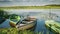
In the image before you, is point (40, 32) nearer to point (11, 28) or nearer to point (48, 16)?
point (48, 16)

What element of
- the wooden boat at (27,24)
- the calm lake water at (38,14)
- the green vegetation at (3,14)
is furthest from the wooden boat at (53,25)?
Result: the green vegetation at (3,14)

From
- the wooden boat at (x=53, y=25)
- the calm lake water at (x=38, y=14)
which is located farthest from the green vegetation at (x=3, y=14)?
the wooden boat at (x=53, y=25)

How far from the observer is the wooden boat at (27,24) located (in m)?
1.37

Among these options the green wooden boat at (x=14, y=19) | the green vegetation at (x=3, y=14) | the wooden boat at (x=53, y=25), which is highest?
the green vegetation at (x=3, y=14)

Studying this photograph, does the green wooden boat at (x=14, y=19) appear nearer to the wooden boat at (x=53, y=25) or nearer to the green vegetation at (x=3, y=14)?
the green vegetation at (x=3, y=14)

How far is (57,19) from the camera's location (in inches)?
54.4

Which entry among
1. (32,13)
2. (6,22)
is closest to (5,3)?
(6,22)

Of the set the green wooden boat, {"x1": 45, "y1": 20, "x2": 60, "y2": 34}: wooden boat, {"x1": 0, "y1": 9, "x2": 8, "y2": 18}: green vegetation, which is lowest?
{"x1": 45, "y1": 20, "x2": 60, "y2": 34}: wooden boat

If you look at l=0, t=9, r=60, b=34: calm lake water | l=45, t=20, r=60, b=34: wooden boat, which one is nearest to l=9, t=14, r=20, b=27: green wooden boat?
l=0, t=9, r=60, b=34: calm lake water

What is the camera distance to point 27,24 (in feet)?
4.52

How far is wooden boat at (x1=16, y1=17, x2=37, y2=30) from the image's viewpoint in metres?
1.37

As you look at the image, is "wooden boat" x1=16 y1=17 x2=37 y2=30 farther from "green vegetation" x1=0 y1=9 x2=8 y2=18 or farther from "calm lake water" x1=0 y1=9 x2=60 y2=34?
"green vegetation" x1=0 y1=9 x2=8 y2=18

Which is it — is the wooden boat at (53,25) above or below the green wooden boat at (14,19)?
below

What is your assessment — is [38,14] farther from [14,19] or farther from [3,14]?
[3,14]
